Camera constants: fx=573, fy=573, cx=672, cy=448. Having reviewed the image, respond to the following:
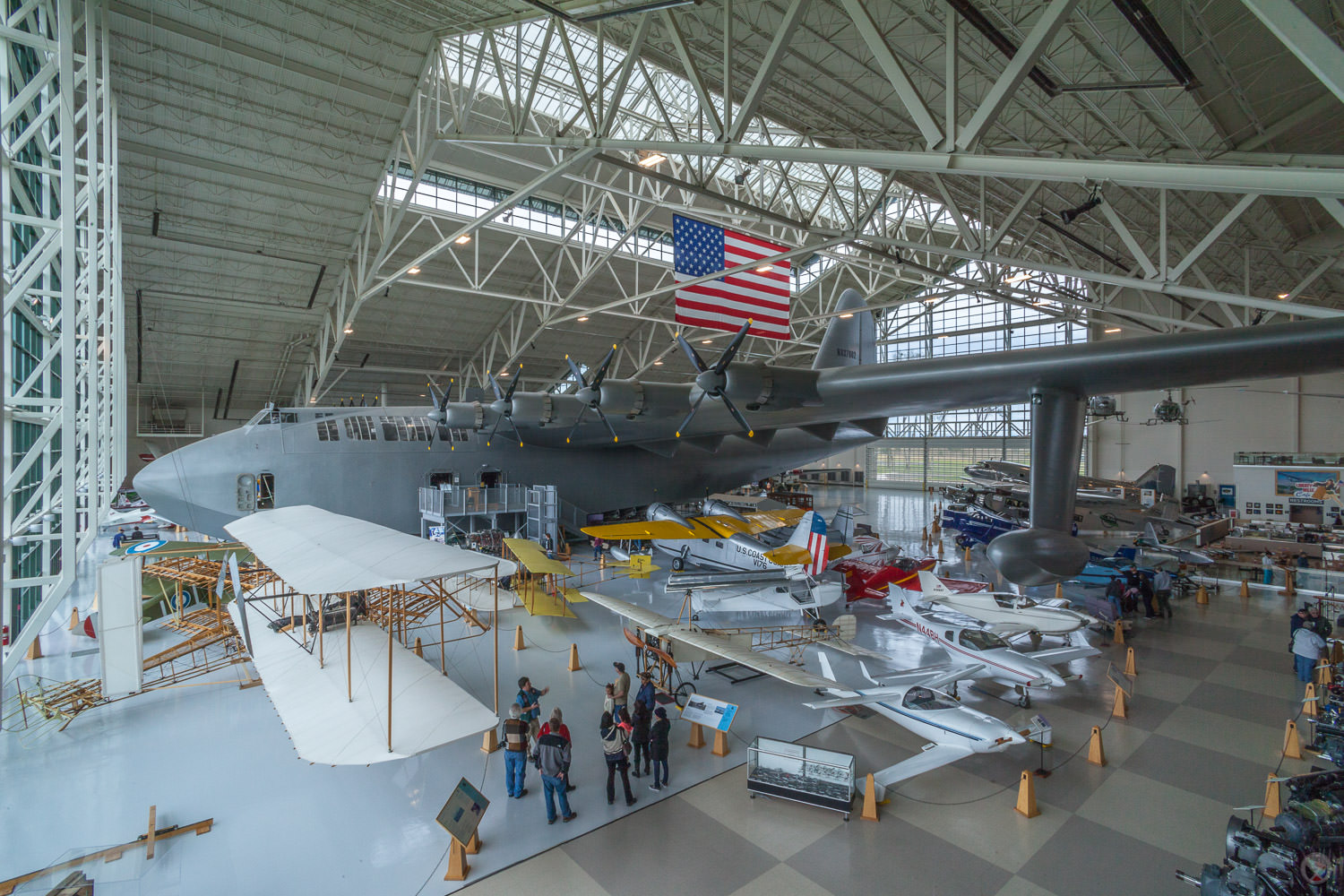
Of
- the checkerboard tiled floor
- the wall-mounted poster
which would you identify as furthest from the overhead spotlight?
the wall-mounted poster

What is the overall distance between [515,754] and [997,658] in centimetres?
771

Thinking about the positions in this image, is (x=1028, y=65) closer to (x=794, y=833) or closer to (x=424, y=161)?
(x=794, y=833)

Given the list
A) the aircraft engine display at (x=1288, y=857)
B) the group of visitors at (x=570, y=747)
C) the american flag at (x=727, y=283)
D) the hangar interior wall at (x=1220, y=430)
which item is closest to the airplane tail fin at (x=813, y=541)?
the group of visitors at (x=570, y=747)

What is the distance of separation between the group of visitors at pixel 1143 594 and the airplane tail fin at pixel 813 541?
7.50 m

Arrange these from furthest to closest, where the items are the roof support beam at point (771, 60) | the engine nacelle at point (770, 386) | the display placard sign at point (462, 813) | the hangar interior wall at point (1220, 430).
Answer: the hangar interior wall at point (1220, 430), the engine nacelle at point (770, 386), the roof support beam at point (771, 60), the display placard sign at point (462, 813)

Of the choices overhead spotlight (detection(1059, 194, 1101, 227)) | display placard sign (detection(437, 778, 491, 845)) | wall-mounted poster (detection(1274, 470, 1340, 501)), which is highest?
overhead spotlight (detection(1059, 194, 1101, 227))

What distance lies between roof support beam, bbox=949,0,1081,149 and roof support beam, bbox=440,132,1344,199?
0.38 m

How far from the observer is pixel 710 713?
8.32 meters

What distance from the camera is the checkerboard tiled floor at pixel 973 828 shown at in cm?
577

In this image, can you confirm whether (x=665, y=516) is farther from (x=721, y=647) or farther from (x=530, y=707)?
(x=530, y=707)

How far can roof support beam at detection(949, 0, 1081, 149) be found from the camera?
20.6 ft

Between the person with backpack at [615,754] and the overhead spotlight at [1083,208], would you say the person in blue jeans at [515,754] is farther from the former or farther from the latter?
the overhead spotlight at [1083,208]

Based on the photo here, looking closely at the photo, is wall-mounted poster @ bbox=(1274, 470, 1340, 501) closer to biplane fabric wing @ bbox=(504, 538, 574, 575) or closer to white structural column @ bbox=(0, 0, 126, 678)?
biplane fabric wing @ bbox=(504, 538, 574, 575)

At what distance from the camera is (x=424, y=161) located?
16.9 meters
